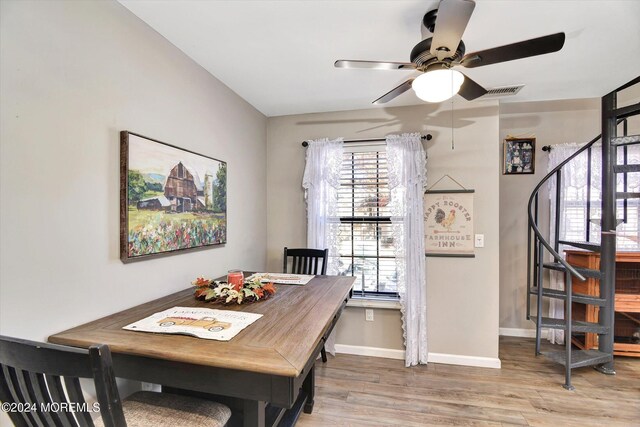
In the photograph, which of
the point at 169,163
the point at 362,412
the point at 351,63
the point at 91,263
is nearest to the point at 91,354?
the point at 91,263

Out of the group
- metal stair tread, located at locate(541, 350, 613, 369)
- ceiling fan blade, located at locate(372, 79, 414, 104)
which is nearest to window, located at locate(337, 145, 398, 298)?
ceiling fan blade, located at locate(372, 79, 414, 104)

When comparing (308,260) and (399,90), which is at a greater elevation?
(399,90)

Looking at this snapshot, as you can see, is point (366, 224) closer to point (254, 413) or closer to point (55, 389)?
point (254, 413)

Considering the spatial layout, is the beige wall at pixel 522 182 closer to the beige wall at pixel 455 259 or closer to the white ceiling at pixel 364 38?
the white ceiling at pixel 364 38

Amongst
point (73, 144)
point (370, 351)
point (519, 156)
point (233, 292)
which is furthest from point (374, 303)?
point (73, 144)

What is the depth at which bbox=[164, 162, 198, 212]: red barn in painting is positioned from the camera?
5.98 feet

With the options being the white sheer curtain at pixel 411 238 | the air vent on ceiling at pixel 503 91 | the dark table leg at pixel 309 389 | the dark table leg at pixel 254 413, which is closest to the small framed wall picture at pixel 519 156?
the air vent on ceiling at pixel 503 91

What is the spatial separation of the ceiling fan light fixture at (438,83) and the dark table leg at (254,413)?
5.66 feet

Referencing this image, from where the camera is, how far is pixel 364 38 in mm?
1844

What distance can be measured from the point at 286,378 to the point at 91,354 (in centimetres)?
58

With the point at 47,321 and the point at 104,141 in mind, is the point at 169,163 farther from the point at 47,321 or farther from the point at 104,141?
the point at 47,321

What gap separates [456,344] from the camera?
2836 millimetres

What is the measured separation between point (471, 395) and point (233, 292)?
6.60 feet

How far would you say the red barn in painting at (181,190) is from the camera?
1.82 metres
